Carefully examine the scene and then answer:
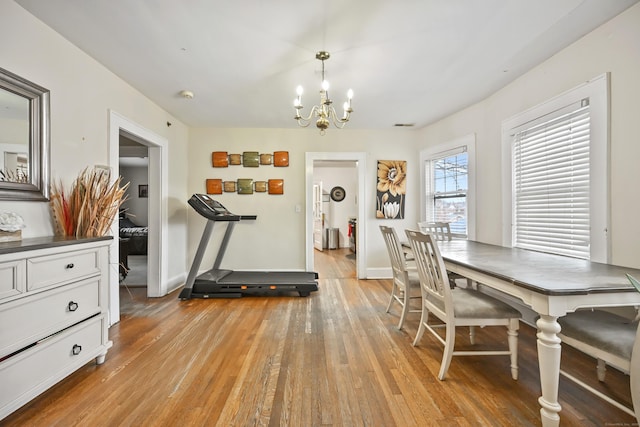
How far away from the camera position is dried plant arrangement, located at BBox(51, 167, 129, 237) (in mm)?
2037

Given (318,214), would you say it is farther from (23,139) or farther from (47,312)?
(47,312)

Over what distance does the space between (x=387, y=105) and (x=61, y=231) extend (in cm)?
349

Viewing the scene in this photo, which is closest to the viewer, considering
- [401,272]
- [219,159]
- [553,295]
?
[553,295]

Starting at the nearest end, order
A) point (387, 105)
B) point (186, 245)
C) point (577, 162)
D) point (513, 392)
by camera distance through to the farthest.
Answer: point (513, 392) → point (577, 162) → point (387, 105) → point (186, 245)

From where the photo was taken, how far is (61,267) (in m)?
1.63

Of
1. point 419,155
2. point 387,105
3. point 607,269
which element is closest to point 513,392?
point 607,269

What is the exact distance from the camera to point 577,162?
2240mm

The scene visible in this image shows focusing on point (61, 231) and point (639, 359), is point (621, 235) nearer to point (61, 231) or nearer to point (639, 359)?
point (639, 359)

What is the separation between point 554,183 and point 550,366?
1787mm

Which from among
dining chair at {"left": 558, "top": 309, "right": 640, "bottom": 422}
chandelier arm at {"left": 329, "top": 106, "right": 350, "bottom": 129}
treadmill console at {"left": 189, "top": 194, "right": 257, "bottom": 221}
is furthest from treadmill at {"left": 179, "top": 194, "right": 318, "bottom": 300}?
dining chair at {"left": 558, "top": 309, "right": 640, "bottom": 422}

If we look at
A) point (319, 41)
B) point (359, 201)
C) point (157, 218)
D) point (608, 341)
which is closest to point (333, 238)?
point (359, 201)

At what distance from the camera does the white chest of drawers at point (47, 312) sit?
1352 millimetres

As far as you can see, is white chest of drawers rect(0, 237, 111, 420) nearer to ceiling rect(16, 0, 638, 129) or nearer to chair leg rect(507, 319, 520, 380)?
ceiling rect(16, 0, 638, 129)

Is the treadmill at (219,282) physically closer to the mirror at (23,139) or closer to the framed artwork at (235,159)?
the framed artwork at (235,159)
